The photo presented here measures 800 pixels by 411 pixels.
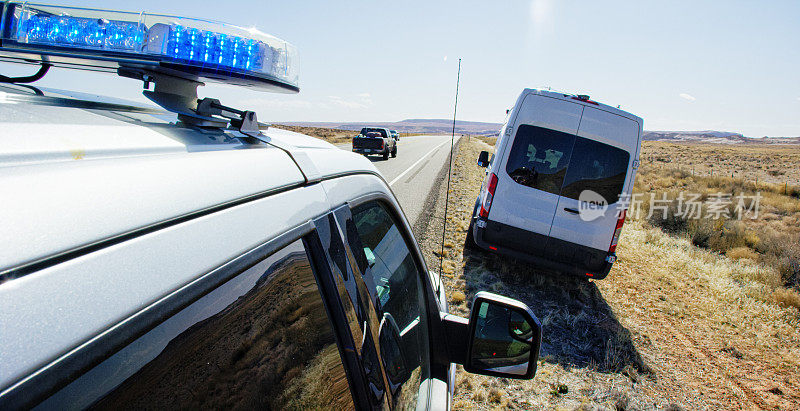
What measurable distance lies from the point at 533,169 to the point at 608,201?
1.05 m

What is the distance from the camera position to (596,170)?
576cm

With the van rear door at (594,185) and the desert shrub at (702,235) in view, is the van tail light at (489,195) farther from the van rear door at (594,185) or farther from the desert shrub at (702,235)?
the desert shrub at (702,235)

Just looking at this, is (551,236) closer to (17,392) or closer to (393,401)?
(393,401)

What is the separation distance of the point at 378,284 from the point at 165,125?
69cm

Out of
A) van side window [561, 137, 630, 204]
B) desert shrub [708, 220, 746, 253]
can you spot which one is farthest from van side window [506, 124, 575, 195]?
desert shrub [708, 220, 746, 253]

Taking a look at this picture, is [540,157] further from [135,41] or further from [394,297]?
[135,41]

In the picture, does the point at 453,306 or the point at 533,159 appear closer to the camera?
the point at 453,306

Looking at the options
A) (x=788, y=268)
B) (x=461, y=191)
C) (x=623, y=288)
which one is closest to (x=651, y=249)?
(x=788, y=268)

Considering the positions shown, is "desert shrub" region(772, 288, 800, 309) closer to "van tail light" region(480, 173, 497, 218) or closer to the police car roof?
"van tail light" region(480, 173, 497, 218)

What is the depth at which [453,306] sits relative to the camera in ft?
16.6

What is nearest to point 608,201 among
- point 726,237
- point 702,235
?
point 702,235

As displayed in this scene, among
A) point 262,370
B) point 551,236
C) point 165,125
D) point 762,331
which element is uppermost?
point 165,125

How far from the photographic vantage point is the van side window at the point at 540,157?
5.80 metres

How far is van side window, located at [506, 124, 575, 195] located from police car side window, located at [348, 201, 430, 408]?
4.37m
